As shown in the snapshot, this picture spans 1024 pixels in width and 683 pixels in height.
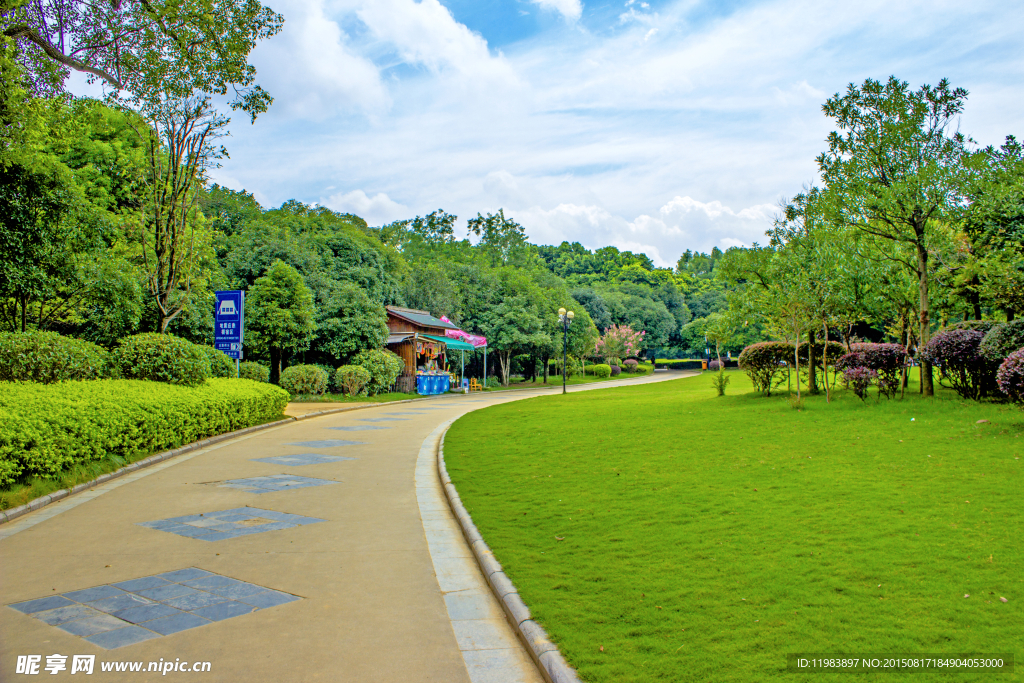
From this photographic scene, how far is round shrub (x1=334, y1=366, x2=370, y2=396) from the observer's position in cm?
2669

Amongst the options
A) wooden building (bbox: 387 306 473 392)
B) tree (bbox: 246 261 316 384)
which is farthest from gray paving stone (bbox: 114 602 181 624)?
wooden building (bbox: 387 306 473 392)

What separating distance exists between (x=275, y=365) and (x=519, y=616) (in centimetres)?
2563

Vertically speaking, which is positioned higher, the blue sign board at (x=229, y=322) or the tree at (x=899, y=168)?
the tree at (x=899, y=168)

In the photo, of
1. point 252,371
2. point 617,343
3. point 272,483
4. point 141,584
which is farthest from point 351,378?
point 617,343

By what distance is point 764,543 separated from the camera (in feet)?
15.9

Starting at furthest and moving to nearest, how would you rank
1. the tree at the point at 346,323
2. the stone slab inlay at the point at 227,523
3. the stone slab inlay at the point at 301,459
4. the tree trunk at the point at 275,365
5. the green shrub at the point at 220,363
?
the tree at the point at 346,323 → the tree trunk at the point at 275,365 → the green shrub at the point at 220,363 → the stone slab inlay at the point at 301,459 → the stone slab inlay at the point at 227,523

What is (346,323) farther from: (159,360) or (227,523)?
(227,523)

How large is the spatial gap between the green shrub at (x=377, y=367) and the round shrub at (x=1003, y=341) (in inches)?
883

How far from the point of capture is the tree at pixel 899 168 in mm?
12719

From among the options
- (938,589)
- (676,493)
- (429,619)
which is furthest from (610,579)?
(676,493)

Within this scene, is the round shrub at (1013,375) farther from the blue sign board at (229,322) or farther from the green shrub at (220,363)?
the green shrub at (220,363)

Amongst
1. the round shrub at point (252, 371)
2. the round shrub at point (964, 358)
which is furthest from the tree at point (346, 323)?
the round shrub at point (964, 358)

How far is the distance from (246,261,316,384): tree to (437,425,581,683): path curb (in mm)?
20880

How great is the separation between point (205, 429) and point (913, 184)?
1508 cm
